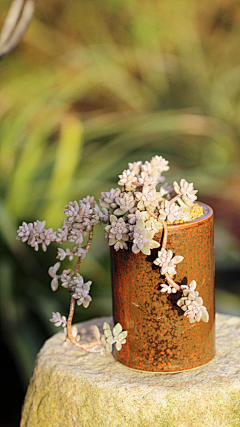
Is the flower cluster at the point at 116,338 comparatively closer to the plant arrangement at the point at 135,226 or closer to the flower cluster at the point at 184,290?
the plant arrangement at the point at 135,226

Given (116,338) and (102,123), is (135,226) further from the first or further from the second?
(102,123)

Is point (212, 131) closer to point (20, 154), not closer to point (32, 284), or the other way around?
point (20, 154)

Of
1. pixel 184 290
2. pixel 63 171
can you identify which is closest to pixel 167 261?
pixel 184 290

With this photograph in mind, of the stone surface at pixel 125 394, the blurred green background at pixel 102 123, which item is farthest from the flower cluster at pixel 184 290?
the blurred green background at pixel 102 123

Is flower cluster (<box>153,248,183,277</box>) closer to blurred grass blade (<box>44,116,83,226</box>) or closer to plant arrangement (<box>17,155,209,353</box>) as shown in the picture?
plant arrangement (<box>17,155,209,353</box>)

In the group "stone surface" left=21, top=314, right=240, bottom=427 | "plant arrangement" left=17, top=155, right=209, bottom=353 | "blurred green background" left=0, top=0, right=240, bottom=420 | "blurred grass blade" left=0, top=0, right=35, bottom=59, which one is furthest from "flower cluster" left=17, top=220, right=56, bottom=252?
"blurred green background" left=0, top=0, right=240, bottom=420

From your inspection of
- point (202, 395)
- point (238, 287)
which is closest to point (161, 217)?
point (202, 395)
